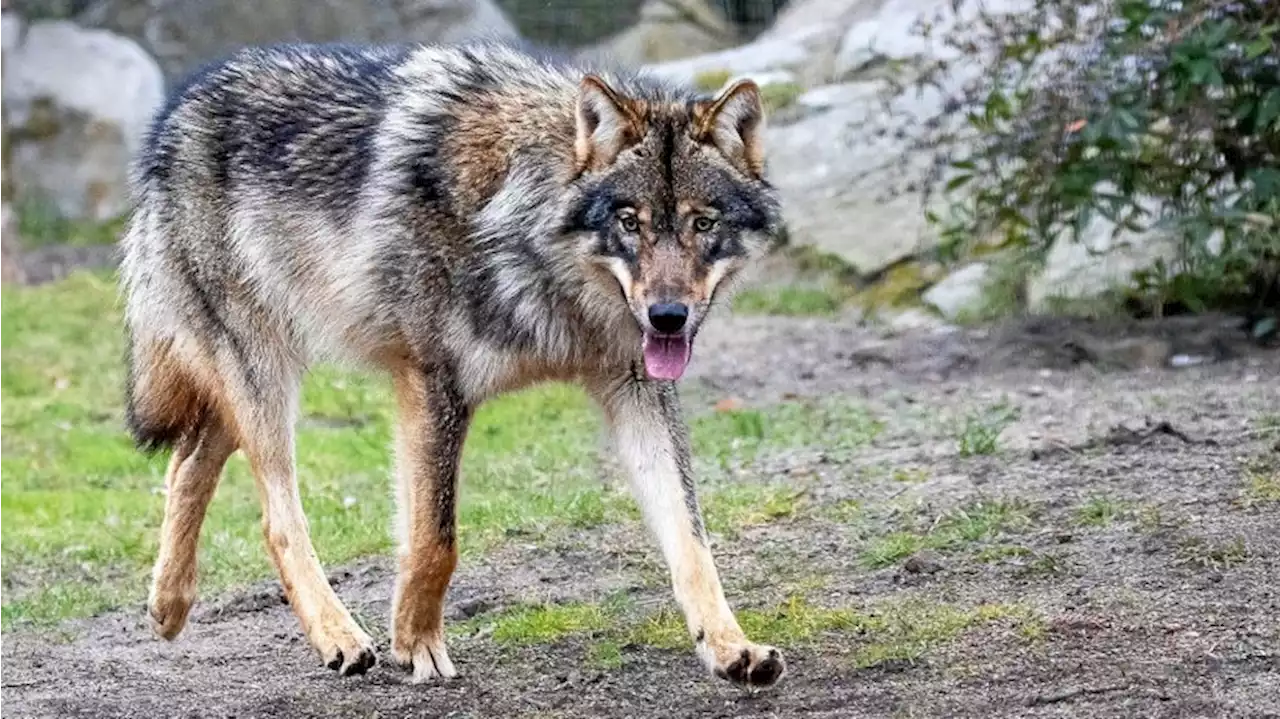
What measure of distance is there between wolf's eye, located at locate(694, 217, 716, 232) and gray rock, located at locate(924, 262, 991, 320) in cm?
606

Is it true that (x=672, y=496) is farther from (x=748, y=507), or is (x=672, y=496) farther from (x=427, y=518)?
(x=748, y=507)

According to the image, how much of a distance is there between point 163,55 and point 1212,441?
44.7 feet

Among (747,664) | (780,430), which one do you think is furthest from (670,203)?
(780,430)

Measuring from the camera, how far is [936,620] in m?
5.07

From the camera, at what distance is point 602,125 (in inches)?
197

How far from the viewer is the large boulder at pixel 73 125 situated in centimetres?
1627

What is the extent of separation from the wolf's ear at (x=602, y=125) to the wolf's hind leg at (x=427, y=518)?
71 centimetres

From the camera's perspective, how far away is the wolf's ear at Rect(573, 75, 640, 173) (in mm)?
4988

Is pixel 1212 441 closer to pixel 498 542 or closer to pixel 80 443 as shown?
pixel 498 542

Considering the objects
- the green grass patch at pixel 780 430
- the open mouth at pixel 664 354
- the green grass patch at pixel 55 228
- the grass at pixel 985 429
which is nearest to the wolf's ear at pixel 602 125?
the open mouth at pixel 664 354

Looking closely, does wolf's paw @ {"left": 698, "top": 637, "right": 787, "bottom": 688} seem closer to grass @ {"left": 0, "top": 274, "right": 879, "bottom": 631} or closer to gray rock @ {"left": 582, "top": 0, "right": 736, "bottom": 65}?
grass @ {"left": 0, "top": 274, "right": 879, "bottom": 631}

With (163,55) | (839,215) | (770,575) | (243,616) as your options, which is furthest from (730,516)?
(163,55)

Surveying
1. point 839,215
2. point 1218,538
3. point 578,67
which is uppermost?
point 578,67

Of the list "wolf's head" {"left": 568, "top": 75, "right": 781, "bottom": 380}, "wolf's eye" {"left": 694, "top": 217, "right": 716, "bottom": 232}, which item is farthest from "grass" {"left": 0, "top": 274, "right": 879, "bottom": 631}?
"wolf's eye" {"left": 694, "top": 217, "right": 716, "bottom": 232}
